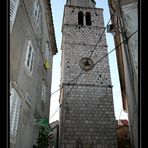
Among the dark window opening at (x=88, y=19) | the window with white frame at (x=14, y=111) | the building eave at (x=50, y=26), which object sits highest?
the dark window opening at (x=88, y=19)

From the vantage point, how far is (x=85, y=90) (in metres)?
13.2

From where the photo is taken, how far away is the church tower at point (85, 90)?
1137cm

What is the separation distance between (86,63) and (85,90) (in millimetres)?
2496

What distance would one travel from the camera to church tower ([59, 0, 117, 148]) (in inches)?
448

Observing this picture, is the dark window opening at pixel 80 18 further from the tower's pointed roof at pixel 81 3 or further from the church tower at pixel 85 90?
the tower's pointed roof at pixel 81 3

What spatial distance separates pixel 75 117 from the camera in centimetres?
1198

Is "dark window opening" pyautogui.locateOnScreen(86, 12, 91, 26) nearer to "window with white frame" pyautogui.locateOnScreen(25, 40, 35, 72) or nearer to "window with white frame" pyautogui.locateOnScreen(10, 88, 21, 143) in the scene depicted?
"window with white frame" pyautogui.locateOnScreen(25, 40, 35, 72)

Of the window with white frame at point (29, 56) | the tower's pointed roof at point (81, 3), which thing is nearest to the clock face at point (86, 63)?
the window with white frame at point (29, 56)

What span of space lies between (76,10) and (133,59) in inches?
562

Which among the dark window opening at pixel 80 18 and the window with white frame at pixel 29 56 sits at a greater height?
the dark window opening at pixel 80 18
